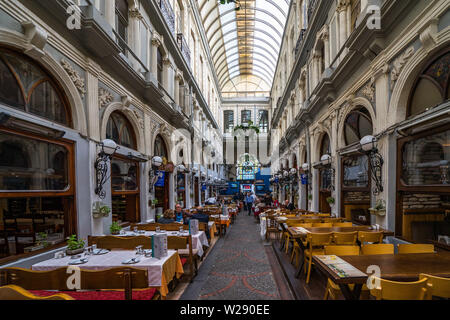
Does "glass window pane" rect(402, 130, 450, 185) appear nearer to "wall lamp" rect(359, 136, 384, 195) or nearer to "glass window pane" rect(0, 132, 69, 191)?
"wall lamp" rect(359, 136, 384, 195)

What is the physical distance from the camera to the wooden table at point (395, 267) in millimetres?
2670

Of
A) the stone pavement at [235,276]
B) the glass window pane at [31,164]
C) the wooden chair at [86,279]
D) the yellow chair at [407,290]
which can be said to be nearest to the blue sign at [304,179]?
the stone pavement at [235,276]

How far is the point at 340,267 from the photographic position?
2969 millimetres

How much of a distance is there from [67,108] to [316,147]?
9931 millimetres

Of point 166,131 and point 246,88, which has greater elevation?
point 246,88

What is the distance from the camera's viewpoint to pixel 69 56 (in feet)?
15.9

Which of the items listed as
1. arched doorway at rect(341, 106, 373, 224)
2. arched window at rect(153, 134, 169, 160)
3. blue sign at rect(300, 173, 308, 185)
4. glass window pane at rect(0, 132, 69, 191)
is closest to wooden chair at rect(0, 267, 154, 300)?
glass window pane at rect(0, 132, 69, 191)

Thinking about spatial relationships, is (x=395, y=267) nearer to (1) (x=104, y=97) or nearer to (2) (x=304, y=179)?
(1) (x=104, y=97)

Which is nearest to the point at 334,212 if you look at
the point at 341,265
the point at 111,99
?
the point at 341,265

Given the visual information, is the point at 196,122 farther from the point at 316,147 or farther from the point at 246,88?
the point at 246,88

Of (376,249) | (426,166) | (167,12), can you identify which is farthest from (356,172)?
(167,12)

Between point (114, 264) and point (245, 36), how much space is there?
29.7 m

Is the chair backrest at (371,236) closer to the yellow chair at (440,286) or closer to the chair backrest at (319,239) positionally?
the chair backrest at (319,239)

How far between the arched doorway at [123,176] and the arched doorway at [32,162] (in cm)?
177
